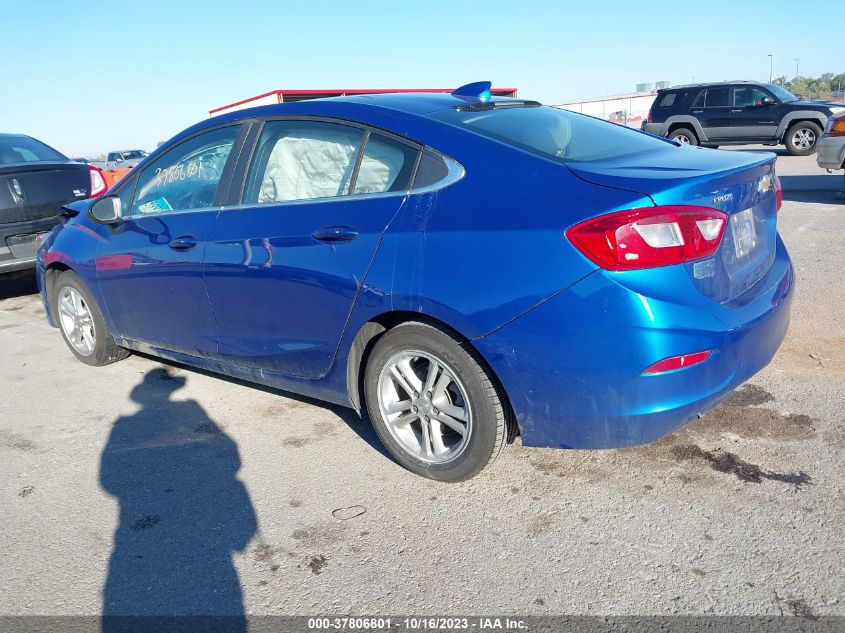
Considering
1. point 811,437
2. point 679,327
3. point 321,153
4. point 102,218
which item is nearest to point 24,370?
point 102,218

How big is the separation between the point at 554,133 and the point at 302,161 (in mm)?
1211

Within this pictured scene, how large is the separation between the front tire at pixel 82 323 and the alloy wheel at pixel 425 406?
100 inches

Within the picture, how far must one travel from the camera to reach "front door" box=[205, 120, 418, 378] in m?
3.14

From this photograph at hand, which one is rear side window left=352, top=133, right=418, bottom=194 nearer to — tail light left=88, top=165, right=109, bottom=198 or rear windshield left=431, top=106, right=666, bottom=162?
rear windshield left=431, top=106, right=666, bottom=162

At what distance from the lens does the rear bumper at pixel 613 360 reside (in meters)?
2.52

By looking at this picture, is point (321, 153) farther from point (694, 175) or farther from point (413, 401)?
point (694, 175)

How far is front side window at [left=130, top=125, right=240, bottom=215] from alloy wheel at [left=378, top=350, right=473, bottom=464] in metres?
1.48

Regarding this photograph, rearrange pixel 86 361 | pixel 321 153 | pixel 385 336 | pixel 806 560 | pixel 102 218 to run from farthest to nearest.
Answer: pixel 86 361, pixel 102 218, pixel 321 153, pixel 385 336, pixel 806 560

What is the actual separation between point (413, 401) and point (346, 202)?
3.04ft

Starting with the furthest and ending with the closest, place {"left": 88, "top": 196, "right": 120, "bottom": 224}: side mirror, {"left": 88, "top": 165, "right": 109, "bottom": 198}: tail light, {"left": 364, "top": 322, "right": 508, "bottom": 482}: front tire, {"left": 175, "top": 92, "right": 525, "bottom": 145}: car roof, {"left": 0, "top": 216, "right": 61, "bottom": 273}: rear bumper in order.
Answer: {"left": 88, "top": 165, "right": 109, "bottom": 198}: tail light → {"left": 0, "top": 216, "right": 61, "bottom": 273}: rear bumper → {"left": 88, "top": 196, "right": 120, "bottom": 224}: side mirror → {"left": 175, "top": 92, "right": 525, "bottom": 145}: car roof → {"left": 364, "top": 322, "right": 508, "bottom": 482}: front tire

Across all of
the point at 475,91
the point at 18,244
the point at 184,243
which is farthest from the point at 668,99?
the point at 184,243

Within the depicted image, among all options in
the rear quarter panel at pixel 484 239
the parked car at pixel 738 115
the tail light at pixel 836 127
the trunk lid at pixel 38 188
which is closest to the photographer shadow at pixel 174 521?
the rear quarter panel at pixel 484 239

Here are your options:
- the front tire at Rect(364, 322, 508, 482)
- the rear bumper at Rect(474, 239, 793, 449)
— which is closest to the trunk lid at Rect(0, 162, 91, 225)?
the front tire at Rect(364, 322, 508, 482)

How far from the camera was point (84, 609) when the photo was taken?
2.51 metres
